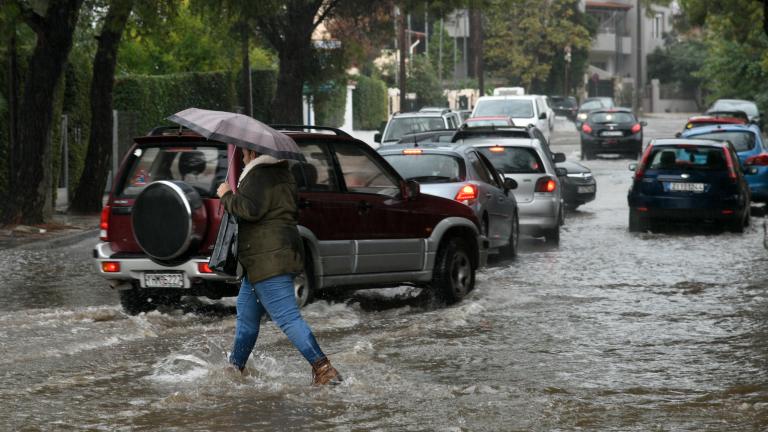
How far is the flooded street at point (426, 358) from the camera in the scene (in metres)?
7.91

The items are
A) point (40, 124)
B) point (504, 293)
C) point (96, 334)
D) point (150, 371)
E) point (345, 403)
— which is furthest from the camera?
point (40, 124)

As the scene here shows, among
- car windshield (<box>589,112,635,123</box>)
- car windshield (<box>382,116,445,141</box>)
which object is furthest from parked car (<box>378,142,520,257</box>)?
car windshield (<box>589,112,635,123</box>)

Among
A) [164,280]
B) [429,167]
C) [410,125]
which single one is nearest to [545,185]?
[429,167]

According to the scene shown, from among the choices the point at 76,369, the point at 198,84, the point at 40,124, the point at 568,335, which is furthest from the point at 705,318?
the point at 198,84

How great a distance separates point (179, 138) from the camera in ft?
37.5

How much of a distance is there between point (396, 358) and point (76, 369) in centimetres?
220

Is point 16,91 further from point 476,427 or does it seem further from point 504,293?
point 476,427

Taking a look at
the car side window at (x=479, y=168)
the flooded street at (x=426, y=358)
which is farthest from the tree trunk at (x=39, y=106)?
the car side window at (x=479, y=168)

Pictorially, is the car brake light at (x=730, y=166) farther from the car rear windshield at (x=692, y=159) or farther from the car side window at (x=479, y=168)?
the car side window at (x=479, y=168)

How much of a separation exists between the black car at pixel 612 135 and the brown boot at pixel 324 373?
34.8 meters

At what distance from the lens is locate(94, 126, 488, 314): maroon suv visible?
11.0 meters

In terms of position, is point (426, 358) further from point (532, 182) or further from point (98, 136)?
point (98, 136)

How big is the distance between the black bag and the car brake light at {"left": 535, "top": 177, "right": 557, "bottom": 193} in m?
11.1

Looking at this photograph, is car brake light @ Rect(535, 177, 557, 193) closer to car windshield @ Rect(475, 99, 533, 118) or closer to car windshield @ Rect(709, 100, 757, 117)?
car windshield @ Rect(475, 99, 533, 118)
